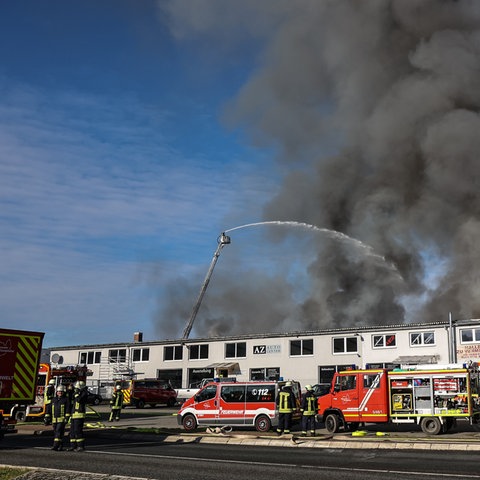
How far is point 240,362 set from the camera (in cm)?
4250

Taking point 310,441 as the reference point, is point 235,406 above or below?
above

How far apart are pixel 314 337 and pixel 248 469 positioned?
29297 millimetres

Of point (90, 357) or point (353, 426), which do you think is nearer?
point (353, 426)

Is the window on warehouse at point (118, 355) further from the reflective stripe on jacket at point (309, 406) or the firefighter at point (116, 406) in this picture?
the reflective stripe on jacket at point (309, 406)

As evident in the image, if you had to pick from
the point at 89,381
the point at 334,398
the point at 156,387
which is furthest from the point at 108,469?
the point at 89,381

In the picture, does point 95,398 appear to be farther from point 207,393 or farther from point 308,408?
point 308,408

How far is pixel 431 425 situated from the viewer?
700 inches

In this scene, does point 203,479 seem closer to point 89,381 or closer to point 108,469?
point 108,469

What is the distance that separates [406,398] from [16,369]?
11.5m

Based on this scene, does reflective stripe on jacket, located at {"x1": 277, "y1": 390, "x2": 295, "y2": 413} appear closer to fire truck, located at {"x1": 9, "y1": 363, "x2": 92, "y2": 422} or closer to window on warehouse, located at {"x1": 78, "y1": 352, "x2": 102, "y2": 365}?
fire truck, located at {"x1": 9, "y1": 363, "x2": 92, "y2": 422}

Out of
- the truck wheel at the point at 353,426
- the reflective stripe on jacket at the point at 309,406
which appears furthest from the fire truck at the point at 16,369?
the truck wheel at the point at 353,426

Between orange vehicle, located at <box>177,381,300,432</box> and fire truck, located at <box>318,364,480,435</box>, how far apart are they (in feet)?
4.84

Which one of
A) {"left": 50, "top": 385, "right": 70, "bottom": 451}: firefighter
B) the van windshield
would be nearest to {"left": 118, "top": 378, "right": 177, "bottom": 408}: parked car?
the van windshield

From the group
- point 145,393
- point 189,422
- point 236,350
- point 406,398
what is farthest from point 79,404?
point 236,350
